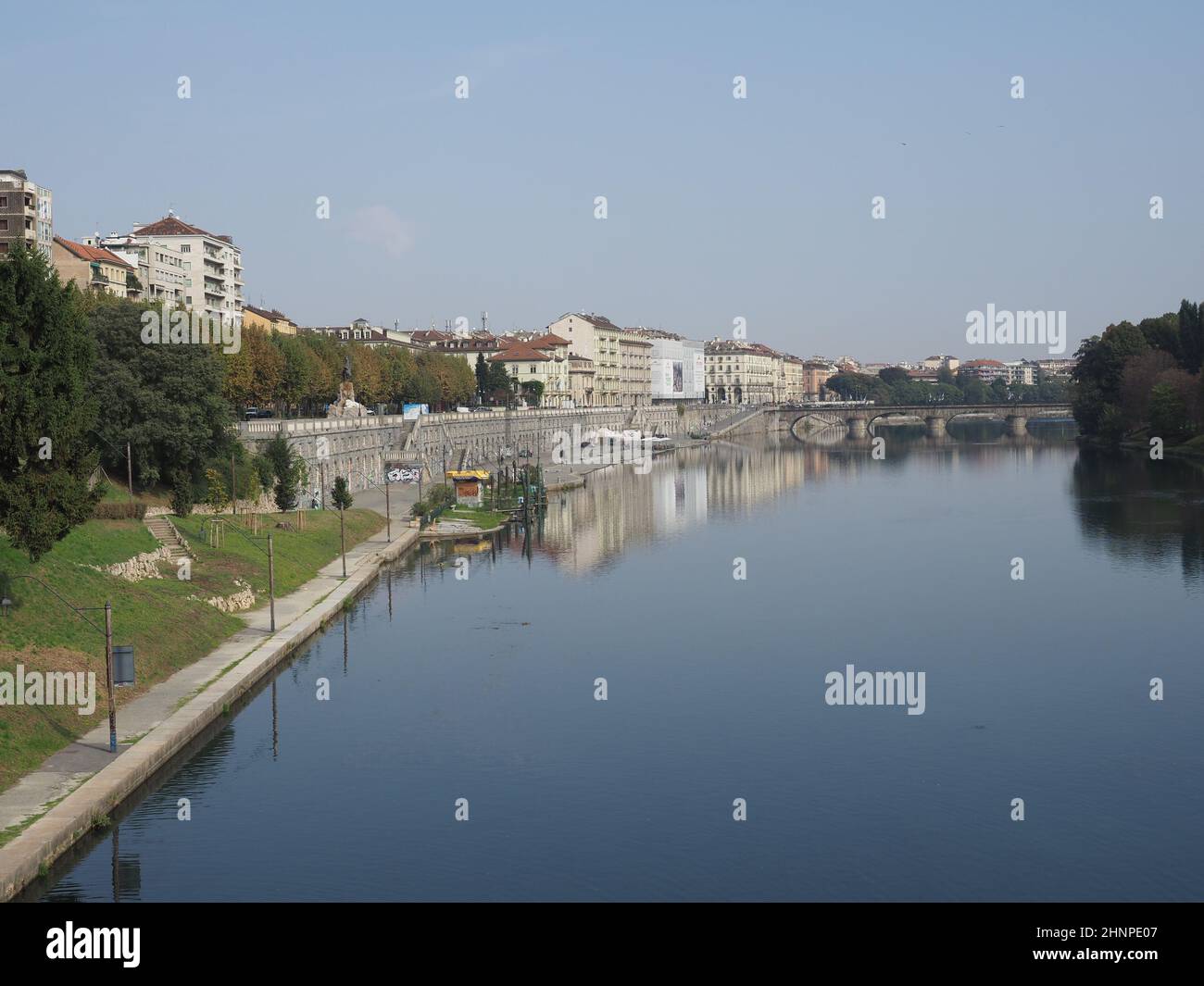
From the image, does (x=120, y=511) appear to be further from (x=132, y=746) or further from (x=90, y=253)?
(x=90, y=253)

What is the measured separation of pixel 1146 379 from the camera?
418 feet

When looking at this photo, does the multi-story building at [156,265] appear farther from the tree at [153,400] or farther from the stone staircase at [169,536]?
the stone staircase at [169,536]

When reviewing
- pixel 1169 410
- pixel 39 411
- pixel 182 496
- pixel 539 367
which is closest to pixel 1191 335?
pixel 1169 410

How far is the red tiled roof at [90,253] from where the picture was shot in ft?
360

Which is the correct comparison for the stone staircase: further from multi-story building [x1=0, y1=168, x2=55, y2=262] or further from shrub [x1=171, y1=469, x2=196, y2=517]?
multi-story building [x1=0, y1=168, x2=55, y2=262]

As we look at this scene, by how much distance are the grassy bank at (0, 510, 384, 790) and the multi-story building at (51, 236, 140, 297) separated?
2489 inches

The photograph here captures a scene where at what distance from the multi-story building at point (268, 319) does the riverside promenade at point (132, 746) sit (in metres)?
91.3

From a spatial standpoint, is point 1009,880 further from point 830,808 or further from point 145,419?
point 145,419

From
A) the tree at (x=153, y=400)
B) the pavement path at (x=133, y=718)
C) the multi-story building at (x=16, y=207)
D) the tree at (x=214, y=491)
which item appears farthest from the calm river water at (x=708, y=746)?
the multi-story building at (x=16, y=207)

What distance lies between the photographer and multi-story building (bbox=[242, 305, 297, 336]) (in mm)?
137375

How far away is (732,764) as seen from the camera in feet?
100

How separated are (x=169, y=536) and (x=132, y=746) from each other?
793 inches

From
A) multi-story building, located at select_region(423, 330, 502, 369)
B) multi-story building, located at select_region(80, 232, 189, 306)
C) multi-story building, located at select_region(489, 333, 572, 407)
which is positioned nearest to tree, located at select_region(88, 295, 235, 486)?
multi-story building, located at select_region(80, 232, 189, 306)
